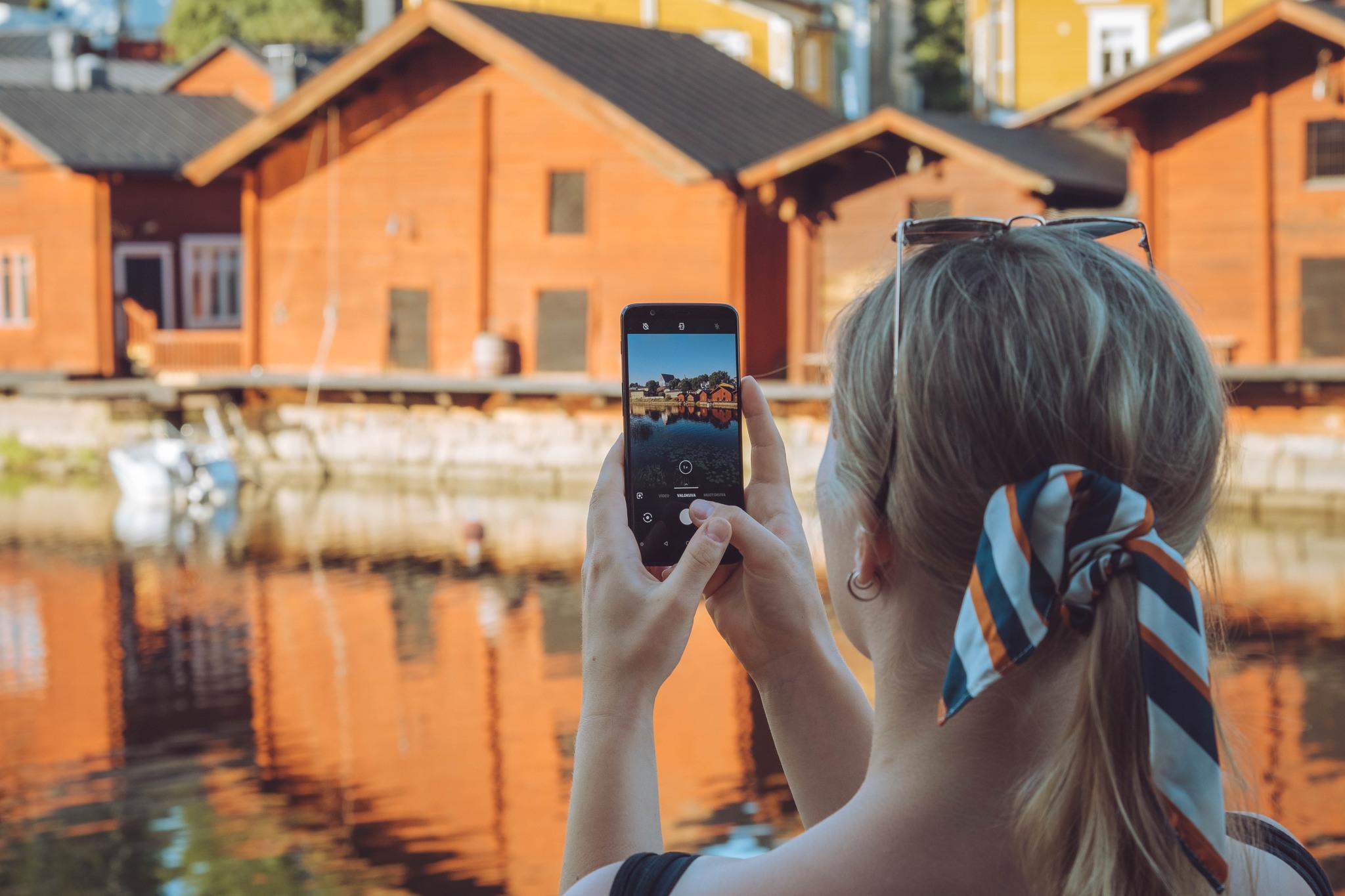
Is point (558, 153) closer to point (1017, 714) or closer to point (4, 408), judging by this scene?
point (4, 408)

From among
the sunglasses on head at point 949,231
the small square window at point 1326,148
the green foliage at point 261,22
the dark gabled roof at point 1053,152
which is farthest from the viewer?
the green foliage at point 261,22

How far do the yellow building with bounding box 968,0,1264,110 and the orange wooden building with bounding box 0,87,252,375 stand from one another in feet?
54.0

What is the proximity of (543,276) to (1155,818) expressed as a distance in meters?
24.7

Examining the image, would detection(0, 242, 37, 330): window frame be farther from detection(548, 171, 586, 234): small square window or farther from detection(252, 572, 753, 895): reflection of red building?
detection(252, 572, 753, 895): reflection of red building

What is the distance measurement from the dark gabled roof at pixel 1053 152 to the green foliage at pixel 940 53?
41.7 feet

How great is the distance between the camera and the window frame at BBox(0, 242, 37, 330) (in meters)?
30.3

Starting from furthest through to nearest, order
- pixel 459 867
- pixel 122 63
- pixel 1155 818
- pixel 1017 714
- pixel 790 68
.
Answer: pixel 122 63
pixel 790 68
pixel 459 867
pixel 1017 714
pixel 1155 818

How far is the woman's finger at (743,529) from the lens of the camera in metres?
1.82

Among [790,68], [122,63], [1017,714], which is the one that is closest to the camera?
[1017,714]

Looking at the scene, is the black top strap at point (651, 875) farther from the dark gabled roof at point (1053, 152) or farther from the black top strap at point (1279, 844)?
the dark gabled roof at point (1053, 152)

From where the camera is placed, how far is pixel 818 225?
24.8 m

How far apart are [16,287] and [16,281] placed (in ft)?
0.37

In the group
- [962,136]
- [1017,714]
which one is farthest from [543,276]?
[1017,714]

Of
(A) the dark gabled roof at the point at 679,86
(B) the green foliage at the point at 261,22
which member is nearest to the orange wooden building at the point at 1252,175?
(A) the dark gabled roof at the point at 679,86
